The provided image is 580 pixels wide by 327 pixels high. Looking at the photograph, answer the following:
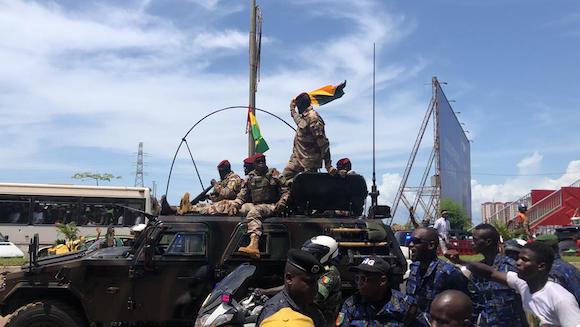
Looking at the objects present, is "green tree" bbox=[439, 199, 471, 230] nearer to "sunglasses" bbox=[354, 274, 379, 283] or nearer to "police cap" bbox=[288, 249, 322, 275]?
"sunglasses" bbox=[354, 274, 379, 283]

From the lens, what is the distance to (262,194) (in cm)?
744

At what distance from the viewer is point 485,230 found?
4.78 metres

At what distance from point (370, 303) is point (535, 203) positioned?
115 feet

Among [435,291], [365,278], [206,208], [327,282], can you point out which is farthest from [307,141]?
[365,278]

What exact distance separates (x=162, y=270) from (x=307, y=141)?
8.55 ft

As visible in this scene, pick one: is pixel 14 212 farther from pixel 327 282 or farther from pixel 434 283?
pixel 434 283

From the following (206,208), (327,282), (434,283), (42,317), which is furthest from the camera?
(206,208)

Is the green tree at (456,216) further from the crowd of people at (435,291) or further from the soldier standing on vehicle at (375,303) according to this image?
the soldier standing on vehicle at (375,303)

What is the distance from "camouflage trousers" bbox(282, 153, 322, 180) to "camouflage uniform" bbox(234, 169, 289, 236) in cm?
31

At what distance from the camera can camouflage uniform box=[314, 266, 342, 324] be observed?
14.8 feet

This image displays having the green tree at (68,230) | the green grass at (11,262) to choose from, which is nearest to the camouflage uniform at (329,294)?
the green grass at (11,262)

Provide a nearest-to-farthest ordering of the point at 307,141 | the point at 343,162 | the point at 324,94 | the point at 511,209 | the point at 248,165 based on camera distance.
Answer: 1. the point at 343,162
2. the point at 307,141
3. the point at 248,165
4. the point at 324,94
5. the point at 511,209

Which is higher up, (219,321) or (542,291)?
(542,291)

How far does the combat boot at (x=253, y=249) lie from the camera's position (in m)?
6.61
